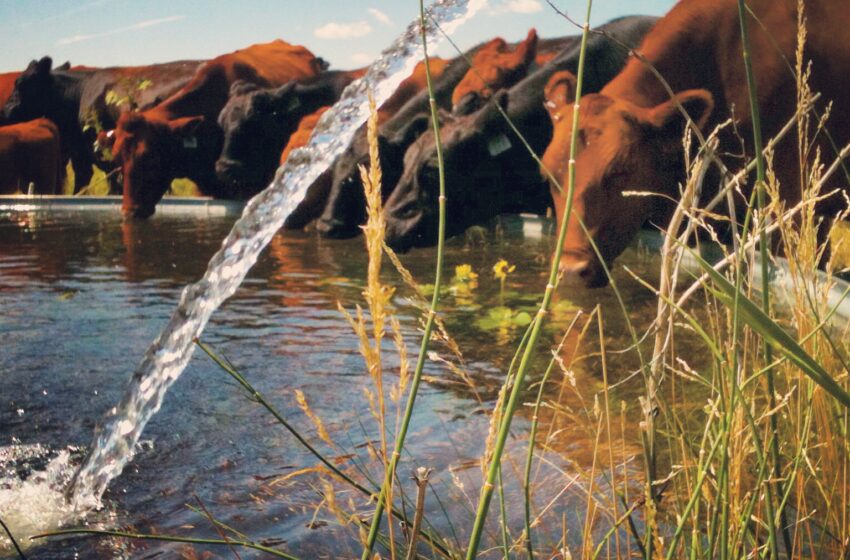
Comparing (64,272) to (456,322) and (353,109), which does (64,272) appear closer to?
(456,322)

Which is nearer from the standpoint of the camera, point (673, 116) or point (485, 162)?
point (673, 116)

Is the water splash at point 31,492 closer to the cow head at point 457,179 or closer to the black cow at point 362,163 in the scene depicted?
the cow head at point 457,179

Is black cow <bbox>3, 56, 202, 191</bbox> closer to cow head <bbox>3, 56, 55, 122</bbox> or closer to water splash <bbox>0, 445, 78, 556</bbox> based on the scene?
cow head <bbox>3, 56, 55, 122</bbox>

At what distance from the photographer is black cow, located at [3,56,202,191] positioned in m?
12.0

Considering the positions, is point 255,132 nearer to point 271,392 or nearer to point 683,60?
point 683,60

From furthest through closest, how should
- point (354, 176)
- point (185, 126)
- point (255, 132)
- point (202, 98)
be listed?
point (202, 98), point (185, 126), point (255, 132), point (354, 176)

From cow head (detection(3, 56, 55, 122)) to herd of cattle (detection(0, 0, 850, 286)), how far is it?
14 cm

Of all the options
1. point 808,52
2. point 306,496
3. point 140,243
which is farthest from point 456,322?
point 140,243

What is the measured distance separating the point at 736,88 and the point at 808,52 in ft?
1.09

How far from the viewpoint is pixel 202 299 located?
192 centimetres

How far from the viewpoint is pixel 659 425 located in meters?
1.98

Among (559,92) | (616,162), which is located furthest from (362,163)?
(616,162)

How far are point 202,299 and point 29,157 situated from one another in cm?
970

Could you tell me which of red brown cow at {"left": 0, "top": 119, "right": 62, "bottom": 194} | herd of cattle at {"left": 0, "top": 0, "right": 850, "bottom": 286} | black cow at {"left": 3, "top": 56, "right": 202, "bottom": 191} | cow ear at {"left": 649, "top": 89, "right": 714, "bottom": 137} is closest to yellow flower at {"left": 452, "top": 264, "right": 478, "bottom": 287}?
herd of cattle at {"left": 0, "top": 0, "right": 850, "bottom": 286}
